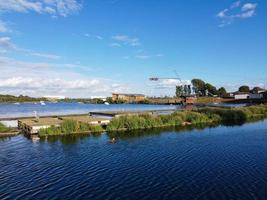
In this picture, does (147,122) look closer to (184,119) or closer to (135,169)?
(184,119)

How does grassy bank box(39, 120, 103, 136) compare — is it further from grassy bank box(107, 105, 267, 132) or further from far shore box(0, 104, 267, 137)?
grassy bank box(107, 105, 267, 132)

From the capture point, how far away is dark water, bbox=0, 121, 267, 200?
23016mm

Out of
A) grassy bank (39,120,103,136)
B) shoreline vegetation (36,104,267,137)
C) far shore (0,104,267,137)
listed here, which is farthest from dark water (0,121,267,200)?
shoreline vegetation (36,104,267,137)

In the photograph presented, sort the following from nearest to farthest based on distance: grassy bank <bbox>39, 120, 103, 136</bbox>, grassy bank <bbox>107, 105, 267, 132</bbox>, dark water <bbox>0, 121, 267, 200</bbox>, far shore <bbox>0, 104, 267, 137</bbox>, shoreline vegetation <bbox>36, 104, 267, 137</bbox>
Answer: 1. dark water <bbox>0, 121, 267, 200</bbox>
2. grassy bank <bbox>39, 120, 103, 136</bbox>
3. far shore <bbox>0, 104, 267, 137</bbox>
4. shoreline vegetation <bbox>36, 104, 267, 137</bbox>
5. grassy bank <bbox>107, 105, 267, 132</bbox>

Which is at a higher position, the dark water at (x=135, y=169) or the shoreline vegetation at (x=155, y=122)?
the shoreline vegetation at (x=155, y=122)

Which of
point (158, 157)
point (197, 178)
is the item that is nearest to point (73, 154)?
point (158, 157)

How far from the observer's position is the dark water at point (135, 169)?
23.0m

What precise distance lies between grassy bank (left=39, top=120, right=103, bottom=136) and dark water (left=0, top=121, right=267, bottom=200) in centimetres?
639

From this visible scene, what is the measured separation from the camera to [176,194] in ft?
73.2

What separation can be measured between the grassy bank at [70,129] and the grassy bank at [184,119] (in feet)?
9.56

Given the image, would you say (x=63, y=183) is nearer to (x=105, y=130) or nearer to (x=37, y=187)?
(x=37, y=187)

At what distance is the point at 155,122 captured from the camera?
65938mm

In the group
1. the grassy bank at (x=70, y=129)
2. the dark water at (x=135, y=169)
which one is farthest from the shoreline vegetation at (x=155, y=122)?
the dark water at (x=135, y=169)

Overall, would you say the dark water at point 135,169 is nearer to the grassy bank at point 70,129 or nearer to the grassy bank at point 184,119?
the grassy bank at point 70,129
